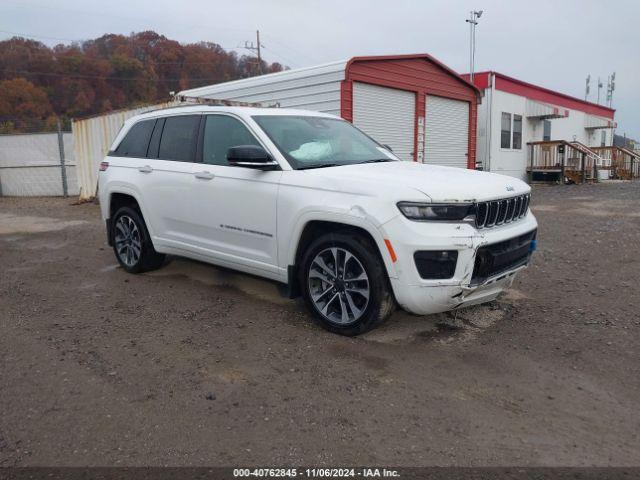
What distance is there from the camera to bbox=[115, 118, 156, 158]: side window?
5.94m

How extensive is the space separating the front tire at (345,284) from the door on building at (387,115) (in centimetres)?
868

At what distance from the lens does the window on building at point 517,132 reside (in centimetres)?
2272

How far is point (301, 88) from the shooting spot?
12633mm

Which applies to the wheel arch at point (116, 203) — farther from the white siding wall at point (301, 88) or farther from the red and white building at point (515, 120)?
the red and white building at point (515, 120)

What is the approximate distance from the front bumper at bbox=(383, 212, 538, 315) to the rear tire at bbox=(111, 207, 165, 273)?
3.24 meters

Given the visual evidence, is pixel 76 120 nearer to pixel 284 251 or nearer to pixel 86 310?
pixel 86 310

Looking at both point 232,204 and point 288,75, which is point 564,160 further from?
point 232,204

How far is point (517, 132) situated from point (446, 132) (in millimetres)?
8245

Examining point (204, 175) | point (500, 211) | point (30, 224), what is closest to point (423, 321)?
point (500, 211)

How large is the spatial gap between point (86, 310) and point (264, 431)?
2769mm

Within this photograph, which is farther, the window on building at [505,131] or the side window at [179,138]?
the window on building at [505,131]

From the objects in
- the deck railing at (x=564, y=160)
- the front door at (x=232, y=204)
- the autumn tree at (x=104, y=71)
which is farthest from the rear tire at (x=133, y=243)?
the autumn tree at (x=104, y=71)

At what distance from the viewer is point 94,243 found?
853 centimetres

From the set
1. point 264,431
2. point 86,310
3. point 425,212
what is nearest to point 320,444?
point 264,431
